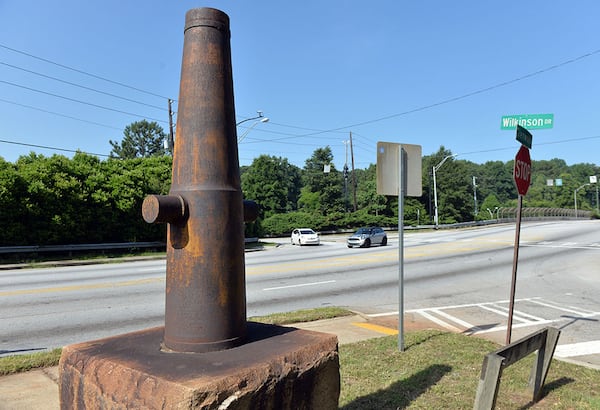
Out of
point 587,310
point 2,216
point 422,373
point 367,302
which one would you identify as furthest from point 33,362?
point 2,216

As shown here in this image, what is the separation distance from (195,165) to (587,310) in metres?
10.2

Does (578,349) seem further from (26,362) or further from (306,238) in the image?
(306,238)

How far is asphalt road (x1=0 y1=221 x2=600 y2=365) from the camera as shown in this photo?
26.2 feet

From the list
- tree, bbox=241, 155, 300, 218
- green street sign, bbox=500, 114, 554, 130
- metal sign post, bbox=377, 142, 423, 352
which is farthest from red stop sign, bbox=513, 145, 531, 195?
tree, bbox=241, 155, 300, 218

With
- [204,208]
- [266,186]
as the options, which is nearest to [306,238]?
[204,208]

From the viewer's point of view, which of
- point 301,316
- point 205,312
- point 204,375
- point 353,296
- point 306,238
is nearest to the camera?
point 204,375

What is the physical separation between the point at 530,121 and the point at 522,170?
1039mm

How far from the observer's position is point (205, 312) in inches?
112

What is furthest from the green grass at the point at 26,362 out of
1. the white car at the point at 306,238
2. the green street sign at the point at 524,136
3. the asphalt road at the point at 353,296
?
the white car at the point at 306,238

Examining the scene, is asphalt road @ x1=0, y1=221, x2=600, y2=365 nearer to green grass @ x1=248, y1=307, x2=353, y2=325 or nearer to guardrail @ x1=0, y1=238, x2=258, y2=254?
green grass @ x1=248, y1=307, x2=353, y2=325

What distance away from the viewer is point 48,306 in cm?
1003

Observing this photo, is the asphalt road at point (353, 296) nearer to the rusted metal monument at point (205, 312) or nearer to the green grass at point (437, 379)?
the green grass at point (437, 379)

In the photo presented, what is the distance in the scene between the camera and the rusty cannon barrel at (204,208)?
2.85 metres

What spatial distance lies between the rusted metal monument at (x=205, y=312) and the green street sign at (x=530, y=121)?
5.11 m
